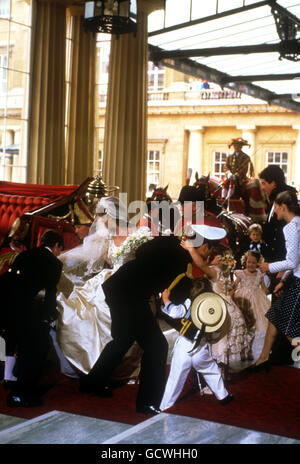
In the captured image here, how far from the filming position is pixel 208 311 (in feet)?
11.5

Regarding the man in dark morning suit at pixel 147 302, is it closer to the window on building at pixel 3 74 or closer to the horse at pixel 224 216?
the horse at pixel 224 216

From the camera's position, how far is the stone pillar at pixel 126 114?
10703 millimetres

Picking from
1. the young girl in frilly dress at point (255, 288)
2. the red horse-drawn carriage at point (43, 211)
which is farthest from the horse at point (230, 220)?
the red horse-drawn carriage at point (43, 211)

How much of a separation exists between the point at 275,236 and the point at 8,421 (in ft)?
11.9

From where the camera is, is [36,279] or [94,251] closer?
[36,279]

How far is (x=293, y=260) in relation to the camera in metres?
4.32

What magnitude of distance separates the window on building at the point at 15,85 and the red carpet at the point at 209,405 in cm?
630

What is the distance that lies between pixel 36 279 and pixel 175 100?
74.7ft

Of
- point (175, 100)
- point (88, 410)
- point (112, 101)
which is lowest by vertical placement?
point (88, 410)

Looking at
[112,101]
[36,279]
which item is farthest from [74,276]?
[112,101]

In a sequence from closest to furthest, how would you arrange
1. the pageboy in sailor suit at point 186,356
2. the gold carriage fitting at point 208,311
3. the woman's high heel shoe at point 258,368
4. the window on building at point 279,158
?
the gold carriage fitting at point 208,311 → the pageboy in sailor suit at point 186,356 → the woman's high heel shoe at point 258,368 → the window on building at point 279,158

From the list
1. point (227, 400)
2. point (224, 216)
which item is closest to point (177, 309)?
point (227, 400)

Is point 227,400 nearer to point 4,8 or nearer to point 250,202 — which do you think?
point 250,202
